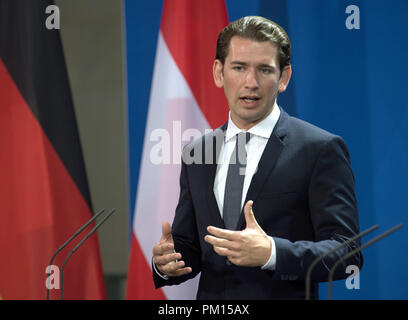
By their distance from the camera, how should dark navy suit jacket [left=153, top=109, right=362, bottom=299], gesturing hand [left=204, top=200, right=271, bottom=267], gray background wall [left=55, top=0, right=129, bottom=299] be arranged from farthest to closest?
gray background wall [left=55, top=0, right=129, bottom=299]
dark navy suit jacket [left=153, top=109, right=362, bottom=299]
gesturing hand [left=204, top=200, right=271, bottom=267]

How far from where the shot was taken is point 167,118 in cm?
252

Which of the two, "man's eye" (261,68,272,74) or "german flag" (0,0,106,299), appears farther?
"german flag" (0,0,106,299)

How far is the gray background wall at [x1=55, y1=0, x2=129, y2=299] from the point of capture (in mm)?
2918

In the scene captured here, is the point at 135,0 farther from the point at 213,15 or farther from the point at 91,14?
the point at 213,15

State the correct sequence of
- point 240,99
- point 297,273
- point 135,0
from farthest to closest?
point 135,0, point 240,99, point 297,273

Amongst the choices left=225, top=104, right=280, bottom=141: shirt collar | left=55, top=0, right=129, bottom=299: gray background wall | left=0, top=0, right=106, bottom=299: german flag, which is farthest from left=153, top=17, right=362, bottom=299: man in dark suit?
left=55, top=0, right=129, bottom=299: gray background wall

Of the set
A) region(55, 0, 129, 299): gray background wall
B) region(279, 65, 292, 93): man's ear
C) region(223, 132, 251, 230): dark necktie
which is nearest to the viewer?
region(223, 132, 251, 230): dark necktie

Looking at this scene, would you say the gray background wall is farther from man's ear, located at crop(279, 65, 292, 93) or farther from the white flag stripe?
man's ear, located at crop(279, 65, 292, 93)

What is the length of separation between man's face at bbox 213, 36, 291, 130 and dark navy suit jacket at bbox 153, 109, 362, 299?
0.09 metres

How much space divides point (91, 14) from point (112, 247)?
1201mm

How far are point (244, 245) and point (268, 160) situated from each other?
1.18 feet

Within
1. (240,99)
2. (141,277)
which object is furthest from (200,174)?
(141,277)

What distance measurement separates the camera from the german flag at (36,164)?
2.55 metres

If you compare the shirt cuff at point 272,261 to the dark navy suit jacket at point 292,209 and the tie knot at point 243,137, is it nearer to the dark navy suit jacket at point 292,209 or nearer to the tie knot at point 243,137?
the dark navy suit jacket at point 292,209
